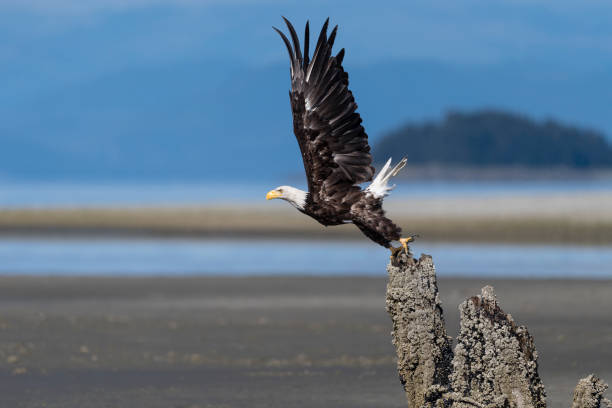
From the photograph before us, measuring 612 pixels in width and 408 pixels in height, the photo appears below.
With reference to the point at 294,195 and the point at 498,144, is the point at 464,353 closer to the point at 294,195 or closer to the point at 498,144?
the point at 294,195

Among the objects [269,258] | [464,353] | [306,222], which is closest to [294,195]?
[464,353]

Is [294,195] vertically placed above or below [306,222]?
below

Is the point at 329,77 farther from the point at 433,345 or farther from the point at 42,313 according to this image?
the point at 42,313

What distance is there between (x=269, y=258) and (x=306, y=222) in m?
17.0

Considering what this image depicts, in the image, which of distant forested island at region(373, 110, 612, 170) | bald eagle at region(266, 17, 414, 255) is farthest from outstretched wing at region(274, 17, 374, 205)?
distant forested island at region(373, 110, 612, 170)

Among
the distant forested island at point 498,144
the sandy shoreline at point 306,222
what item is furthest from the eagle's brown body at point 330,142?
the distant forested island at point 498,144

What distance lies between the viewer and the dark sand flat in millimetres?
14188

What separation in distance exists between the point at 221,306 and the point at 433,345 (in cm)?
1321

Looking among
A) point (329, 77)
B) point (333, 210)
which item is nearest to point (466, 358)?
point (333, 210)

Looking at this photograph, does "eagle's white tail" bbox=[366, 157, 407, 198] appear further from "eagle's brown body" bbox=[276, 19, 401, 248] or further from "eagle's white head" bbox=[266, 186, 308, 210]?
"eagle's white head" bbox=[266, 186, 308, 210]

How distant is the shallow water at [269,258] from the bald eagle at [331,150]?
16.6 meters

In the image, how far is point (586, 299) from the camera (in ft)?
76.1

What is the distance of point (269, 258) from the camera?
33.9m

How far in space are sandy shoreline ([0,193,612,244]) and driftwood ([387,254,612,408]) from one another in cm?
3122
